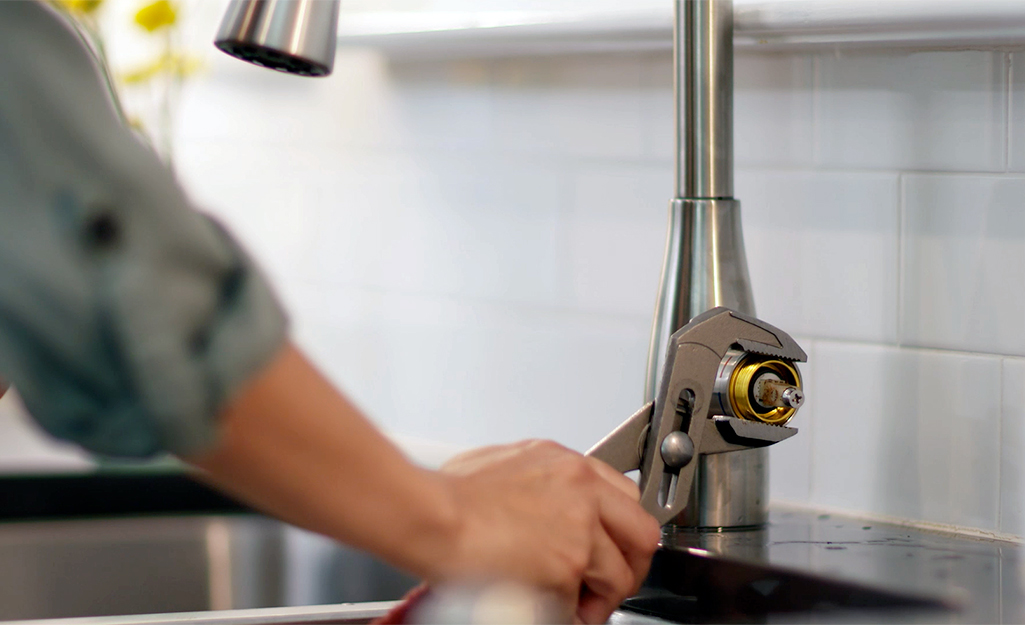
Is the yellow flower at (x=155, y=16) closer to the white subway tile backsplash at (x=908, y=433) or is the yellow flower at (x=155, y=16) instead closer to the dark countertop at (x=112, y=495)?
the dark countertop at (x=112, y=495)

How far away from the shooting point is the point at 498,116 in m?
0.90

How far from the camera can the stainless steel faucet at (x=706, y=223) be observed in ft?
2.15

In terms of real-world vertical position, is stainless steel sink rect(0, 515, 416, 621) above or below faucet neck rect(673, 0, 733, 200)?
below

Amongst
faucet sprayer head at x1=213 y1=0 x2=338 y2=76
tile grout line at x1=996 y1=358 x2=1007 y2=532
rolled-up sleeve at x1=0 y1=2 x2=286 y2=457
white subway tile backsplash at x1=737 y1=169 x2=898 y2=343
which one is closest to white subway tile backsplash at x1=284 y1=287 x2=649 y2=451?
white subway tile backsplash at x1=737 y1=169 x2=898 y2=343

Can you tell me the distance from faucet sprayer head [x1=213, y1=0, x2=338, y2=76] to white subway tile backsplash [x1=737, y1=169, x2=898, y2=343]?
335 millimetres

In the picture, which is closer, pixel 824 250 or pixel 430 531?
pixel 430 531

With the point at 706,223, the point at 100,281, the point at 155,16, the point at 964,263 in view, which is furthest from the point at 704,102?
the point at 155,16

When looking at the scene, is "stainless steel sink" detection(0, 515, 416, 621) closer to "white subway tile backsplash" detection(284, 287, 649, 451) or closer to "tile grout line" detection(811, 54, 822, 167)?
"white subway tile backsplash" detection(284, 287, 649, 451)

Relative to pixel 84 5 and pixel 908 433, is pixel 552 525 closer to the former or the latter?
pixel 908 433

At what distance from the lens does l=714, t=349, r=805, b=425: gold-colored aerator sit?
2.02ft

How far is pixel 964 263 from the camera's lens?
67 centimetres

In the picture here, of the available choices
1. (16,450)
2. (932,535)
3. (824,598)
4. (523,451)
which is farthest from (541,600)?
(16,450)

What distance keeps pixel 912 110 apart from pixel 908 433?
0.61 feet

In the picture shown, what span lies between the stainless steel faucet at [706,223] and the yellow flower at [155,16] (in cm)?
62
